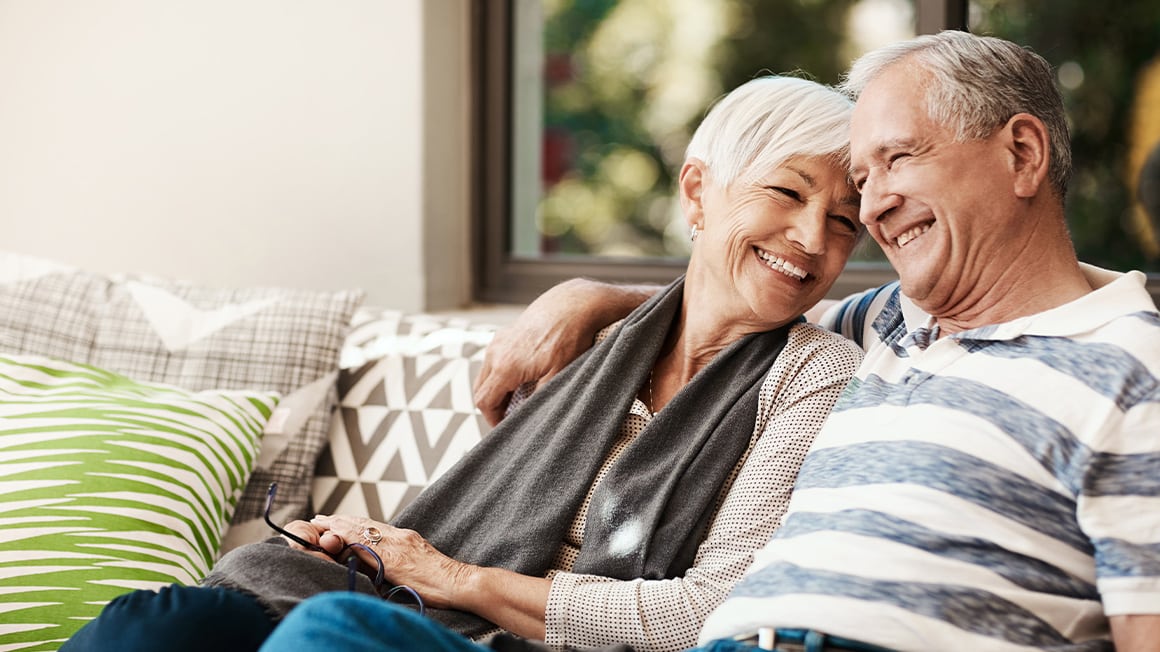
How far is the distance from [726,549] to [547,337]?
49 centimetres

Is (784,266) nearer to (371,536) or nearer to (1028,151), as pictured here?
(1028,151)

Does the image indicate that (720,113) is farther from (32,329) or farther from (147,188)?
(147,188)

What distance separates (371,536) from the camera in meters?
1.58

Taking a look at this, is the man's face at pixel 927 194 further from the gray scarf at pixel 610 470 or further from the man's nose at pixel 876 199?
the gray scarf at pixel 610 470

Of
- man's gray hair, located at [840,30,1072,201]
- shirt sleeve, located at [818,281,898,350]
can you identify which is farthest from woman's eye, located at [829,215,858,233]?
man's gray hair, located at [840,30,1072,201]

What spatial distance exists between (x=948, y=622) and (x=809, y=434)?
0.36 meters

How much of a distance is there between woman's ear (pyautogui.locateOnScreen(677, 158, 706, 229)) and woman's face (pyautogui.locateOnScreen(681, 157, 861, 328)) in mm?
90

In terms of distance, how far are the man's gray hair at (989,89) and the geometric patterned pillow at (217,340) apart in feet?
3.91

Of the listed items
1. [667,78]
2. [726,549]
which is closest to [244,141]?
[726,549]

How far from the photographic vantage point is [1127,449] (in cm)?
110

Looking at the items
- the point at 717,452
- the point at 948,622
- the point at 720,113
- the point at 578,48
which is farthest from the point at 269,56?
the point at 578,48

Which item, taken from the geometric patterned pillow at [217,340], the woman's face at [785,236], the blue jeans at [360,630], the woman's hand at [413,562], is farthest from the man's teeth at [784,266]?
the geometric patterned pillow at [217,340]

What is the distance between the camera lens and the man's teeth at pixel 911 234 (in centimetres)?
133

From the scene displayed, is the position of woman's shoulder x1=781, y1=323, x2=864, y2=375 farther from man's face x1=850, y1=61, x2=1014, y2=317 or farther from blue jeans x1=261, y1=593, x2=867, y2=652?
blue jeans x1=261, y1=593, x2=867, y2=652
